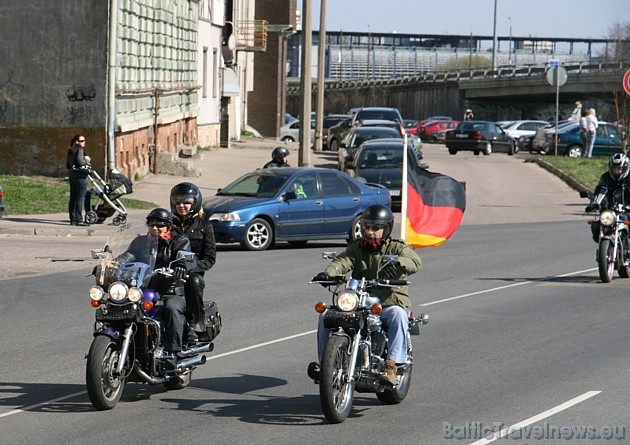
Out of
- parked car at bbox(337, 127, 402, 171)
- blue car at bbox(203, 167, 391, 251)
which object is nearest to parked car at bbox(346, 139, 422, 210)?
parked car at bbox(337, 127, 402, 171)

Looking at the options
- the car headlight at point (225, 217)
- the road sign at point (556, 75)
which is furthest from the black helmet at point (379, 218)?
the road sign at point (556, 75)

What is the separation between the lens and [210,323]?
9.13 m

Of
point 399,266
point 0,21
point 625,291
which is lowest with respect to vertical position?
point 625,291

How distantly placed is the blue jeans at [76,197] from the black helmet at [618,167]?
34.5 feet

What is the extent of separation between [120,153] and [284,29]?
38.1 meters

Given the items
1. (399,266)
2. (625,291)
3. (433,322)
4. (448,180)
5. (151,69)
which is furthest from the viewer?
(151,69)

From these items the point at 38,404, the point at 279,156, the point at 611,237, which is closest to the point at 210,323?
the point at 38,404

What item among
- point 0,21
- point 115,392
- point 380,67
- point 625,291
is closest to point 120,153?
point 0,21

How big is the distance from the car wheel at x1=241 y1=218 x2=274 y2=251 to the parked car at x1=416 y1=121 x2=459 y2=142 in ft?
176

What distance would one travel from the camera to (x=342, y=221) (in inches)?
855

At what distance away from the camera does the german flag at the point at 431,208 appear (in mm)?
13374

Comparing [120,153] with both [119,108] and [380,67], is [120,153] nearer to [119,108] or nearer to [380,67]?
[119,108]

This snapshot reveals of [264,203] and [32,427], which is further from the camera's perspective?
[264,203]

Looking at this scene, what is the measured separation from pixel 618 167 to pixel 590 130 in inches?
1146
